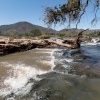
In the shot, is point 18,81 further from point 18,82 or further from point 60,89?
point 60,89

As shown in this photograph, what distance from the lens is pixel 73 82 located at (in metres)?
6.45

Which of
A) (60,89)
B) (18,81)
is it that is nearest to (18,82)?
(18,81)

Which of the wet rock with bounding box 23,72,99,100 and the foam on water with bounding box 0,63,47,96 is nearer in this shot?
the wet rock with bounding box 23,72,99,100

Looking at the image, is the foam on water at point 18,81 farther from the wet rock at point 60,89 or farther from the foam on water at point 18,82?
the wet rock at point 60,89

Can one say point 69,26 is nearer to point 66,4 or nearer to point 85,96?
point 66,4

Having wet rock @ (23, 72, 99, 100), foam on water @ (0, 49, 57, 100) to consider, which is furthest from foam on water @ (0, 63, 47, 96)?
wet rock @ (23, 72, 99, 100)

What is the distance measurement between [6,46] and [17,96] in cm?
994

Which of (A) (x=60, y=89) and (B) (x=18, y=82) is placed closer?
(A) (x=60, y=89)

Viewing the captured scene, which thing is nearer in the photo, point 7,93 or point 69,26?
point 7,93

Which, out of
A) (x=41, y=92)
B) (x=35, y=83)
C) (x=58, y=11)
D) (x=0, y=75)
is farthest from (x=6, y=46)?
(x=41, y=92)

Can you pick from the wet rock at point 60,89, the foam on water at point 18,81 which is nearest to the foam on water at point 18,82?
the foam on water at point 18,81

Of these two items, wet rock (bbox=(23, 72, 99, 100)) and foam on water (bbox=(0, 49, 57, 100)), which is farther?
foam on water (bbox=(0, 49, 57, 100))

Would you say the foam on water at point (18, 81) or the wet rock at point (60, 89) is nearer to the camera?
the wet rock at point (60, 89)

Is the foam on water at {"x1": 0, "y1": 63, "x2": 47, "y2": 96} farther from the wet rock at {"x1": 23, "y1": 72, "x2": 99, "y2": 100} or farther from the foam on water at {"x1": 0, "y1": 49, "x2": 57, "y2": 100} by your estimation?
the wet rock at {"x1": 23, "y1": 72, "x2": 99, "y2": 100}
